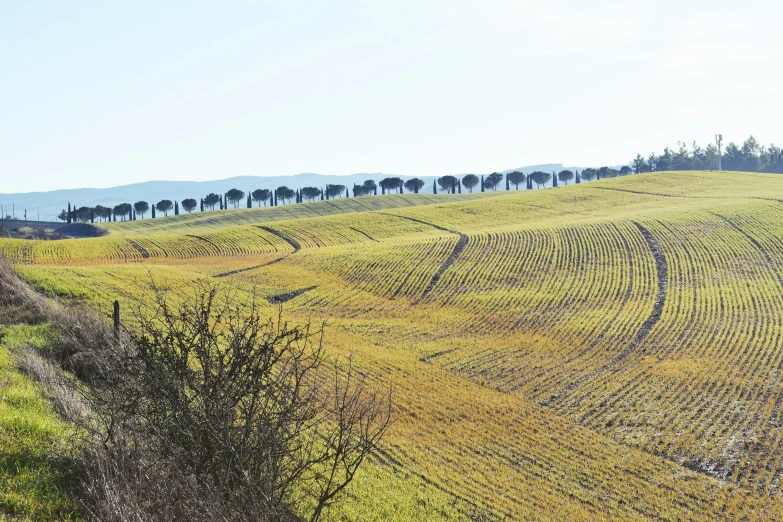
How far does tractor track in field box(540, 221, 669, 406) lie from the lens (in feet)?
103

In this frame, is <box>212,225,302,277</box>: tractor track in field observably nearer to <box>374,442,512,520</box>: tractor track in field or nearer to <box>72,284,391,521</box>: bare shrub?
<box>374,442,512,520</box>: tractor track in field

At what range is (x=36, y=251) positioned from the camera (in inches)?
2562

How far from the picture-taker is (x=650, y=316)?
4462 cm

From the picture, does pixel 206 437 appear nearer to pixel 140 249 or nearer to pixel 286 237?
pixel 140 249

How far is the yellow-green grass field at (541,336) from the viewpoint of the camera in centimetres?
2027

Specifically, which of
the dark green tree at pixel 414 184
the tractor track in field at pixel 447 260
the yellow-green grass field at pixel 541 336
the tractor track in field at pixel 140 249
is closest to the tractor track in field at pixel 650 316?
the yellow-green grass field at pixel 541 336

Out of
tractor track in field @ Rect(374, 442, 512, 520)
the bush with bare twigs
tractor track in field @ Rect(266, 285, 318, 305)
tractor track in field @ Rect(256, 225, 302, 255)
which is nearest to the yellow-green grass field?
tractor track in field @ Rect(374, 442, 512, 520)

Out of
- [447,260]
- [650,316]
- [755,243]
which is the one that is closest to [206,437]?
[650,316]

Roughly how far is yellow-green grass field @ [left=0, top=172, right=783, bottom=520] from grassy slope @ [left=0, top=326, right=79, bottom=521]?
6.02m

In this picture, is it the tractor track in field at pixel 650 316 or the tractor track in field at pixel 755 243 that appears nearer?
the tractor track in field at pixel 650 316

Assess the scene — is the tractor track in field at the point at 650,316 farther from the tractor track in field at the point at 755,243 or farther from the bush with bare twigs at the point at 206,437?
the bush with bare twigs at the point at 206,437

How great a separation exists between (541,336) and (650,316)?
8.55m

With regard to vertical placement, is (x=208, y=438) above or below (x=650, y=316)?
above

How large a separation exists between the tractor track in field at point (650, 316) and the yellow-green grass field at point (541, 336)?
0.54ft
